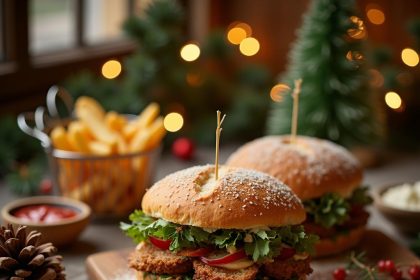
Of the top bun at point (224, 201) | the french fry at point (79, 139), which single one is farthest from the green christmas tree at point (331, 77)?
the top bun at point (224, 201)

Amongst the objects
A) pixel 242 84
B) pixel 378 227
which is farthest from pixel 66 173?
pixel 242 84

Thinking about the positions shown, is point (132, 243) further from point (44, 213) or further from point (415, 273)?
point (415, 273)

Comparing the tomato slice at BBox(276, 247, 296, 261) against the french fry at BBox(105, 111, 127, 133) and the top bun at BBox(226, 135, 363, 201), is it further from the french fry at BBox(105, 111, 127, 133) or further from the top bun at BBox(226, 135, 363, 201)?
the french fry at BBox(105, 111, 127, 133)

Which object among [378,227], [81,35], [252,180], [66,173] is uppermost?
[81,35]

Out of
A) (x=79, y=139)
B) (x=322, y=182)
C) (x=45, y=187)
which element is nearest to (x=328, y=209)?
(x=322, y=182)

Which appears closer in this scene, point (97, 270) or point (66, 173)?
point (97, 270)

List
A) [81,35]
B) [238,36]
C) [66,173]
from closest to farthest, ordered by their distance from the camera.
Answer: [66,173], [81,35], [238,36]

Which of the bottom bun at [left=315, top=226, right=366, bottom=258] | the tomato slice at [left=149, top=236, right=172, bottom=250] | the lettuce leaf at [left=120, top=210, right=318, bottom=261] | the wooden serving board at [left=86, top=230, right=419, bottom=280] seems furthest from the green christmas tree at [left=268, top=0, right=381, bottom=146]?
the tomato slice at [left=149, top=236, right=172, bottom=250]

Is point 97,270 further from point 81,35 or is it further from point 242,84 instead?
point 242,84
